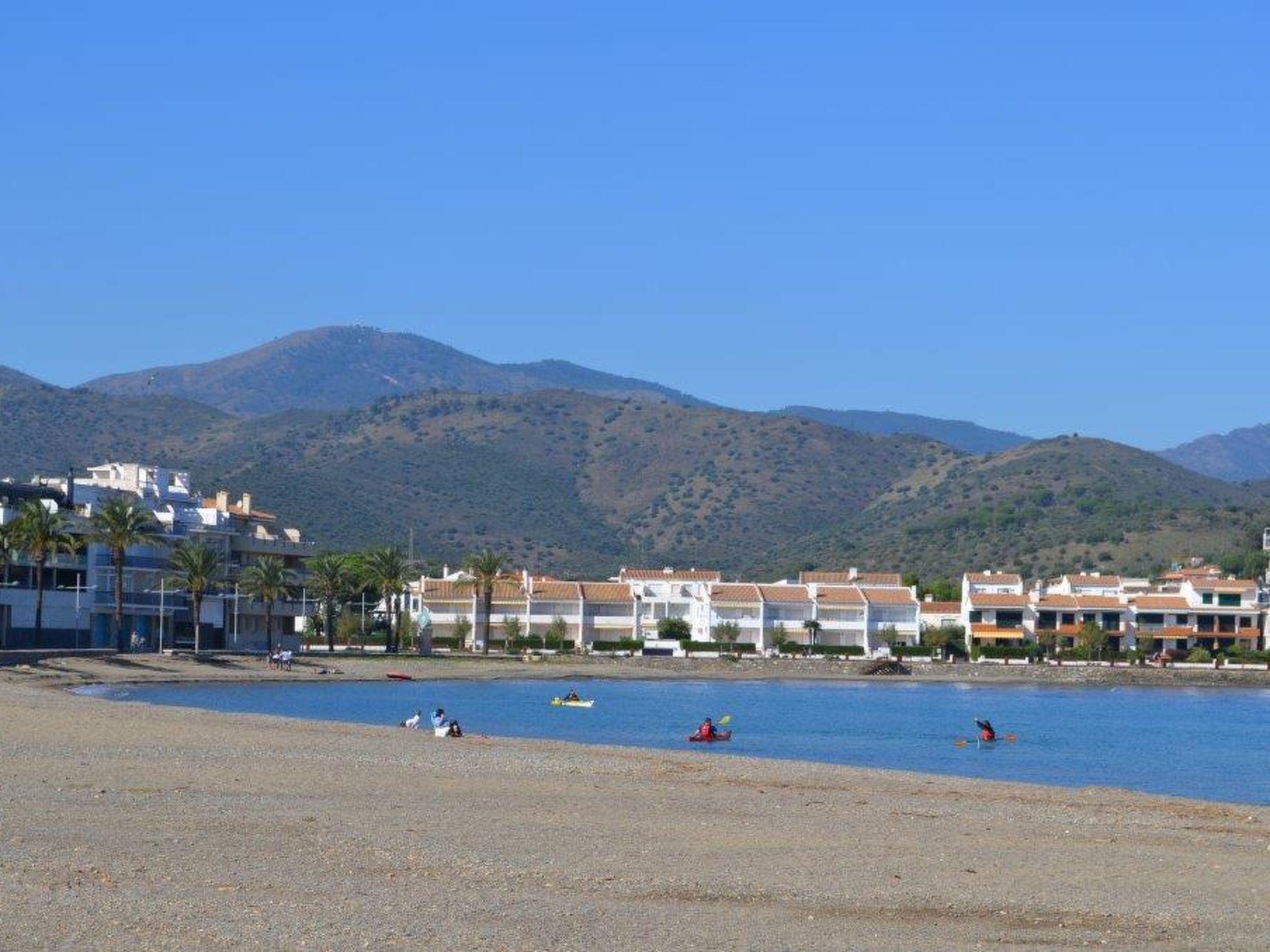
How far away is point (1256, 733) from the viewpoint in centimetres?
7181

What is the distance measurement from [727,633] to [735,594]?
464 centimetres

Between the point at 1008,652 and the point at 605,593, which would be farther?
the point at 605,593

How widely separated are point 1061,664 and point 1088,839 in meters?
108

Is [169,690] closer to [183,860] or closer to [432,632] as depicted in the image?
[183,860]

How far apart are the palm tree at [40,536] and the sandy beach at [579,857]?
5029 cm

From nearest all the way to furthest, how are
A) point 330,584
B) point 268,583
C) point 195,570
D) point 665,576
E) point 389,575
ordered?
point 195,570, point 268,583, point 330,584, point 389,575, point 665,576

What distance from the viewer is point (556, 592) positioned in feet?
470

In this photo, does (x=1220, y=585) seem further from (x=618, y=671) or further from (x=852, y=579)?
(x=618, y=671)

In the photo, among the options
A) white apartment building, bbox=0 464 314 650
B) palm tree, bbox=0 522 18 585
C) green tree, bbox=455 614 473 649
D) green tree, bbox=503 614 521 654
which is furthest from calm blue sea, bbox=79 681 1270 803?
green tree, bbox=455 614 473 649

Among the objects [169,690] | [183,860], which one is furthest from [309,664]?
[183,860]

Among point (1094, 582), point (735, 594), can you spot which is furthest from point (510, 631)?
point (1094, 582)

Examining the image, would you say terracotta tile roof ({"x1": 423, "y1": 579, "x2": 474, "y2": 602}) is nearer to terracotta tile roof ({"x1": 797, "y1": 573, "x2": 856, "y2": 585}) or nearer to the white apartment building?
the white apartment building

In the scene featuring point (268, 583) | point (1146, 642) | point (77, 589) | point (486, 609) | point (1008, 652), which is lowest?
point (1008, 652)

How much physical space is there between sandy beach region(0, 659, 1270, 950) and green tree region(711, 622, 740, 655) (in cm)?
10095
